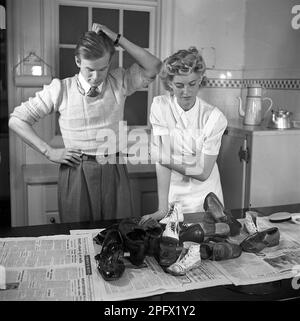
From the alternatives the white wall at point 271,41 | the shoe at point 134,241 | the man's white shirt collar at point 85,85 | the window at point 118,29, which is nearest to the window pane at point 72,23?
the window at point 118,29

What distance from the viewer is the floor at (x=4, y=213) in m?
1.07

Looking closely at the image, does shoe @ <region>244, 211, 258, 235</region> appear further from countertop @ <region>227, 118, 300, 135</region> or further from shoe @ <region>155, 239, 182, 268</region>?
countertop @ <region>227, 118, 300, 135</region>

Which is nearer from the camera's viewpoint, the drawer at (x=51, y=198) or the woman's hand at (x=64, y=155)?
the woman's hand at (x=64, y=155)

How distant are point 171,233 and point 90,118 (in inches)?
18.2

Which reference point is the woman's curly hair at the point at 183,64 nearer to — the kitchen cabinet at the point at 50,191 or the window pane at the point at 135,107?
the window pane at the point at 135,107

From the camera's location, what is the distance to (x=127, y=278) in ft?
1.85

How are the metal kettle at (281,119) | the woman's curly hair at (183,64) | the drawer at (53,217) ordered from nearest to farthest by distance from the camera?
the woman's curly hair at (183,64) → the drawer at (53,217) → the metal kettle at (281,119)

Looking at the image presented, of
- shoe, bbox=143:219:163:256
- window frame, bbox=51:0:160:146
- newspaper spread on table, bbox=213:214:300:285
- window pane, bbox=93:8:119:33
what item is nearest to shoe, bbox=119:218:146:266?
shoe, bbox=143:219:163:256

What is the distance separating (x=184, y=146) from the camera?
1058mm

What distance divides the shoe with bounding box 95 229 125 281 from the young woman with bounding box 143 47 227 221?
0.40m

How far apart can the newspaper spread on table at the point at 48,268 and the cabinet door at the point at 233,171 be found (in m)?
0.74

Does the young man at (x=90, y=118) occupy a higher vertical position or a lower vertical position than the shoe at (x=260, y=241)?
higher

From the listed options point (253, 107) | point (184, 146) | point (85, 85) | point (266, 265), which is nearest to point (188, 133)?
point (184, 146)

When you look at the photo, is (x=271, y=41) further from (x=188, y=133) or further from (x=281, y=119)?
(x=188, y=133)
